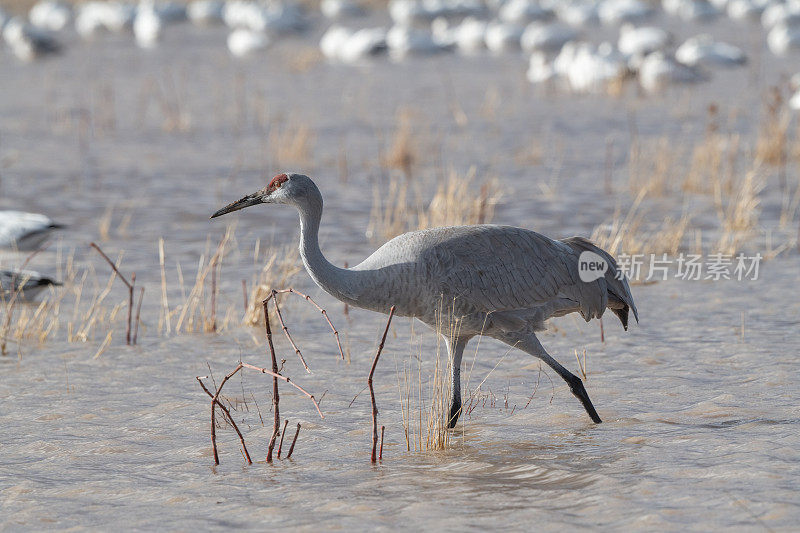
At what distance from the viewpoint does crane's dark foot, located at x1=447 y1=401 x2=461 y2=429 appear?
5575 millimetres

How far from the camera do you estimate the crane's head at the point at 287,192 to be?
5.39 metres

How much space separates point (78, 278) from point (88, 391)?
276 cm

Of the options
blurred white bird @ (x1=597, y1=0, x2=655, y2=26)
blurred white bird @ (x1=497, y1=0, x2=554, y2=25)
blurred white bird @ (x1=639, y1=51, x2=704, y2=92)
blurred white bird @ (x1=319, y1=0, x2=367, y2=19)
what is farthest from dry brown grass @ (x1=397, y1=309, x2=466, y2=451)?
blurred white bird @ (x1=319, y1=0, x2=367, y2=19)

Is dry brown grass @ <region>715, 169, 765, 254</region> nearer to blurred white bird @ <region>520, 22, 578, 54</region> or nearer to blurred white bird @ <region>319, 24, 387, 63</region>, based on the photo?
blurred white bird @ <region>319, 24, 387, 63</region>

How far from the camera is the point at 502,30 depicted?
28516 millimetres

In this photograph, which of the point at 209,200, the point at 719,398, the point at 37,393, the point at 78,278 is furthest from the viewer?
the point at 209,200

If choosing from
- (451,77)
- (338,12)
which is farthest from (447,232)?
(338,12)

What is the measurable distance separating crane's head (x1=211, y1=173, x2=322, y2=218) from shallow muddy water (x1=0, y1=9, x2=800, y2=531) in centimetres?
94

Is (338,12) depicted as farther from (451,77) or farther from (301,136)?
(301,136)

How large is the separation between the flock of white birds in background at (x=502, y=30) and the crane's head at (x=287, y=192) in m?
12.4

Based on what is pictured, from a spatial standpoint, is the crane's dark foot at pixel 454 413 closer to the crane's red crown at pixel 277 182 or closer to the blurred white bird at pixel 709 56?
the crane's red crown at pixel 277 182

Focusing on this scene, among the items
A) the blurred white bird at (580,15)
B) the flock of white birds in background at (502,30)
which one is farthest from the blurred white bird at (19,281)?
the blurred white bird at (580,15)

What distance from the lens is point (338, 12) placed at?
128 feet

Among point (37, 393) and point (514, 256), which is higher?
point (514, 256)
